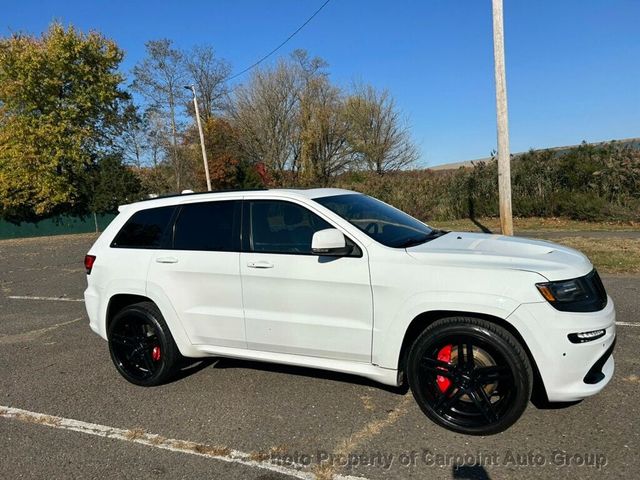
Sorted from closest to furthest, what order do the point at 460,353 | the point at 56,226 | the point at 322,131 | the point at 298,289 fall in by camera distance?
the point at 460,353 < the point at 298,289 < the point at 56,226 < the point at 322,131

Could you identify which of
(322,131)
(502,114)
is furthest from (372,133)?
(502,114)

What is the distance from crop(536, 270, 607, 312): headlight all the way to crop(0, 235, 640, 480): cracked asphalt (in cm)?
90

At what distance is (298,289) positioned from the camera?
376cm

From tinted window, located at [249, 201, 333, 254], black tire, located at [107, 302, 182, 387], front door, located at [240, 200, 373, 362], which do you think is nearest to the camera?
front door, located at [240, 200, 373, 362]

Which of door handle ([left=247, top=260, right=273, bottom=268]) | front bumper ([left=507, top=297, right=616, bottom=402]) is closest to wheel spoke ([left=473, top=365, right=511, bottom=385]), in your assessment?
front bumper ([left=507, top=297, right=616, bottom=402])

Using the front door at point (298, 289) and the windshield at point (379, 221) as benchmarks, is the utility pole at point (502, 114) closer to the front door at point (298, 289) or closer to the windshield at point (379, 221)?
the windshield at point (379, 221)

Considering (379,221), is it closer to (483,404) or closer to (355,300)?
(355,300)

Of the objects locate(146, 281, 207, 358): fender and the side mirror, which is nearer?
the side mirror

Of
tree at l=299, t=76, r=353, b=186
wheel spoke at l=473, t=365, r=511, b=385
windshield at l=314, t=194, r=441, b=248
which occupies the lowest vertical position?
wheel spoke at l=473, t=365, r=511, b=385

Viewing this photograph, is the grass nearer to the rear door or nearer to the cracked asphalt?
the cracked asphalt

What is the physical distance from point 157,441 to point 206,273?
1350 millimetres

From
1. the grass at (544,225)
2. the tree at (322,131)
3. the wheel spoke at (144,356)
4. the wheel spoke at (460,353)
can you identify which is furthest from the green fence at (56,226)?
the wheel spoke at (460,353)

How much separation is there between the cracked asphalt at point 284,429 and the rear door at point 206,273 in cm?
63

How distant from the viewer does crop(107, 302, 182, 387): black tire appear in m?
4.43
